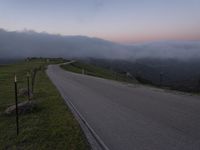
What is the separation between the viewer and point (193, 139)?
24.9 ft

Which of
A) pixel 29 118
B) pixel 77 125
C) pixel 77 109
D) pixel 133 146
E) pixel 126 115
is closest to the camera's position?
pixel 133 146

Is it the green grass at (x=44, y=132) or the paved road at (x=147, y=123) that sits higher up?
the paved road at (x=147, y=123)

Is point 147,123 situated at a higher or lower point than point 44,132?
higher

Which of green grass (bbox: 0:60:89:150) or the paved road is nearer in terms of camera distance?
the paved road

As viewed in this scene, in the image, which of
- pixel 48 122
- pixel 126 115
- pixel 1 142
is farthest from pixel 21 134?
pixel 126 115

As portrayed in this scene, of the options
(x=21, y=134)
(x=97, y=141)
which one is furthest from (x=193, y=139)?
(x=21, y=134)

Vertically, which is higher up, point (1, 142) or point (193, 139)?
point (193, 139)

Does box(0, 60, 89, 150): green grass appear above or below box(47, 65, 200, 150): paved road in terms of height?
below

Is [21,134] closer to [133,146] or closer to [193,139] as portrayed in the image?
[133,146]

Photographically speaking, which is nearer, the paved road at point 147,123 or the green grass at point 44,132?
the paved road at point 147,123

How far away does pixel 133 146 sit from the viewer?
7.21 metres

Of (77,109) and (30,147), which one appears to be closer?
(30,147)

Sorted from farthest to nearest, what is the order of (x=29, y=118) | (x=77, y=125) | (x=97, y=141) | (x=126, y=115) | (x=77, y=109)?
(x=77, y=109) < (x=29, y=118) < (x=126, y=115) < (x=77, y=125) < (x=97, y=141)

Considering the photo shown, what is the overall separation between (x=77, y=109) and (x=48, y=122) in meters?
2.44
